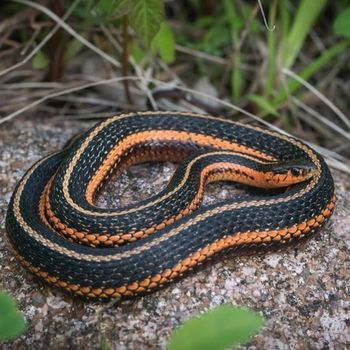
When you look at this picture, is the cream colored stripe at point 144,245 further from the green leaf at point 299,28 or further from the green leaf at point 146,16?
the green leaf at point 299,28

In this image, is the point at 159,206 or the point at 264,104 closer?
the point at 159,206

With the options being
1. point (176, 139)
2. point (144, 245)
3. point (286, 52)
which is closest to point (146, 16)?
point (176, 139)

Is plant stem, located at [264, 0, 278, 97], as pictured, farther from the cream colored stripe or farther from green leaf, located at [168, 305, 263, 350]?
green leaf, located at [168, 305, 263, 350]

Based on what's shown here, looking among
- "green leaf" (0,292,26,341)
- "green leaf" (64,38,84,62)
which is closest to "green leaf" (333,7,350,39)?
"green leaf" (64,38,84,62)

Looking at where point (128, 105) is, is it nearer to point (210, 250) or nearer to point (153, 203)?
point (153, 203)

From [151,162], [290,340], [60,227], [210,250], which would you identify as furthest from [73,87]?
[290,340]

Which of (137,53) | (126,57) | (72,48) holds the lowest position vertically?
(72,48)

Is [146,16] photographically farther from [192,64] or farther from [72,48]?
[192,64]
